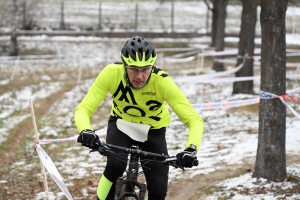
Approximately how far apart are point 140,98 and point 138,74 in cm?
35

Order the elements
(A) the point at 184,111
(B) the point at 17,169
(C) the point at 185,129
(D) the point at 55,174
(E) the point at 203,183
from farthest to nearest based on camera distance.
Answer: (C) the point at 185,129, (B) the point at 17,169, (E) the point at 203,183, (D) the point at 55,174, (A) the point at 184,111

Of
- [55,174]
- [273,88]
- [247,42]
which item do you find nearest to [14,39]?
[247,42]

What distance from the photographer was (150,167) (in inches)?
190

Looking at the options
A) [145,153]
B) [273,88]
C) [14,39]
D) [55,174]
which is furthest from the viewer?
[14,39]

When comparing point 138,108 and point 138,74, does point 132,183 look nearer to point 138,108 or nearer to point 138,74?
point 138,108

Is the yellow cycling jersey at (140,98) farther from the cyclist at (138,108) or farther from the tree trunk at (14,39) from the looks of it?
the tree trunk at (14,39)

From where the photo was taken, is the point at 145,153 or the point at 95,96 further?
the point at 95,96

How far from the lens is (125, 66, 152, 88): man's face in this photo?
4.67 meters

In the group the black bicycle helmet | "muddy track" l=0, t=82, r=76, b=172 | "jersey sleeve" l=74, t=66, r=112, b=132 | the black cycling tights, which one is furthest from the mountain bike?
"muddy track" l=0, t=82, r=76, b=172

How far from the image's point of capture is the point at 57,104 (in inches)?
661

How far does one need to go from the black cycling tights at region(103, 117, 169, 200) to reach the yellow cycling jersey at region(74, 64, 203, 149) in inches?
5.4

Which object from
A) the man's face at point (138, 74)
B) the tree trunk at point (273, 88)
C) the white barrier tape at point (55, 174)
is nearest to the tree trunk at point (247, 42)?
the tree trunk at point (273, 88)

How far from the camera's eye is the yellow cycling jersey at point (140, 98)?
4.86 metres

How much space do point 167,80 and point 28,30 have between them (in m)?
30.2
